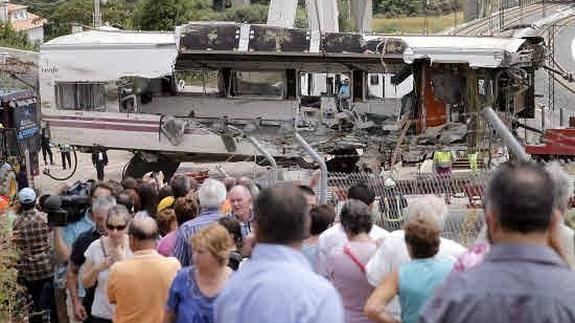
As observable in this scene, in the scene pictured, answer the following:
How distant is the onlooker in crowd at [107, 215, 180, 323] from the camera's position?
7234mm

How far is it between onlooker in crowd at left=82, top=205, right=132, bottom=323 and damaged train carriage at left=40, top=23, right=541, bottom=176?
13.9 m

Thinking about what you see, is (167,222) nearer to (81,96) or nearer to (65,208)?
(65,208)

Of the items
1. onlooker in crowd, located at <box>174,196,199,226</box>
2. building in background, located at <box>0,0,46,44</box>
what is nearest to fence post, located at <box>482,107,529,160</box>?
onlooker in crowd, located at <box>174,196,199,226</box>

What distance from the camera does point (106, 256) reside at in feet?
27.3

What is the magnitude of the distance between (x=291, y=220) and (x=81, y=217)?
5500 mm

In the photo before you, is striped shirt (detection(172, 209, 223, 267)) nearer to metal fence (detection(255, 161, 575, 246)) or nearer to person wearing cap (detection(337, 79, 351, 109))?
metal fence (detection(255, 161, 575, 246))

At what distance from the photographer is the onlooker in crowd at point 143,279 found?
7.23 metres

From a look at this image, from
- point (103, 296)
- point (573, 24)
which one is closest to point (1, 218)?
point (103, 296)

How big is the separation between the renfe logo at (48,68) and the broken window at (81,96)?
1.32ft

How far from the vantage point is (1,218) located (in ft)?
34.1

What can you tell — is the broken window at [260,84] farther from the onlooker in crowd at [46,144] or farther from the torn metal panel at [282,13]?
the onlooker in crowd at [46,144]

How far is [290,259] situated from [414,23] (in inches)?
2829

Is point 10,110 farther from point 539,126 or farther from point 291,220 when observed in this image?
point 291,220

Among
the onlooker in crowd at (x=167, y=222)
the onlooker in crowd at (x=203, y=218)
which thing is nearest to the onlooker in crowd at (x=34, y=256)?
the onlooker in crowd at (x=167, y=222)
